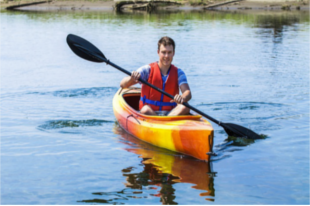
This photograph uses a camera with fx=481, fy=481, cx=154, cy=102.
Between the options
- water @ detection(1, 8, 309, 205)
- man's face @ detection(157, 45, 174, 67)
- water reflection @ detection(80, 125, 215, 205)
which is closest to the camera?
water reflection @ detection(80, 125, 215, 205)

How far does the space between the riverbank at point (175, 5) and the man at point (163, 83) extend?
28070mm

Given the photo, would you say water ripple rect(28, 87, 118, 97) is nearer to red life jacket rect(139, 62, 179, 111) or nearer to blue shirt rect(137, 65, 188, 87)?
red life jacket rect(139, 62, 179, 111)

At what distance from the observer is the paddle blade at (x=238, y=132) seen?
6.77m

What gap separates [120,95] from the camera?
8016 mm

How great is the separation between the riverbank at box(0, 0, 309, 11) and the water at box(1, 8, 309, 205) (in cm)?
1761

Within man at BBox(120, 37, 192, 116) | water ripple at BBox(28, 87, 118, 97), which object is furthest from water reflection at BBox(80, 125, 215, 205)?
water ripple at BBox(28, 87, 118, 97)

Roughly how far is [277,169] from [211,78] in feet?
18.5

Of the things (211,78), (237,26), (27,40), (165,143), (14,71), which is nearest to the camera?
(165,143)

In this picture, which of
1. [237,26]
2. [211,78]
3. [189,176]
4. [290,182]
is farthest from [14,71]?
[237,26]

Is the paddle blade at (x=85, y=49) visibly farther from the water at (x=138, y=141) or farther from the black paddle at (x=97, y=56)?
the water at (x=138, y=141)

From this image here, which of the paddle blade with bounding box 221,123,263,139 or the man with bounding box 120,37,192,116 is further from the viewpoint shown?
the paddle blade with bounding box 221,123,263,139

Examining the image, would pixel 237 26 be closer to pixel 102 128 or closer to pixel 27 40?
pixel 27 40

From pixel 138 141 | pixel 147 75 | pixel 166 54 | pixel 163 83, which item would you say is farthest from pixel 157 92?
pixel 138 141

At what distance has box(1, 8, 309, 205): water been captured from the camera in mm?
5020
